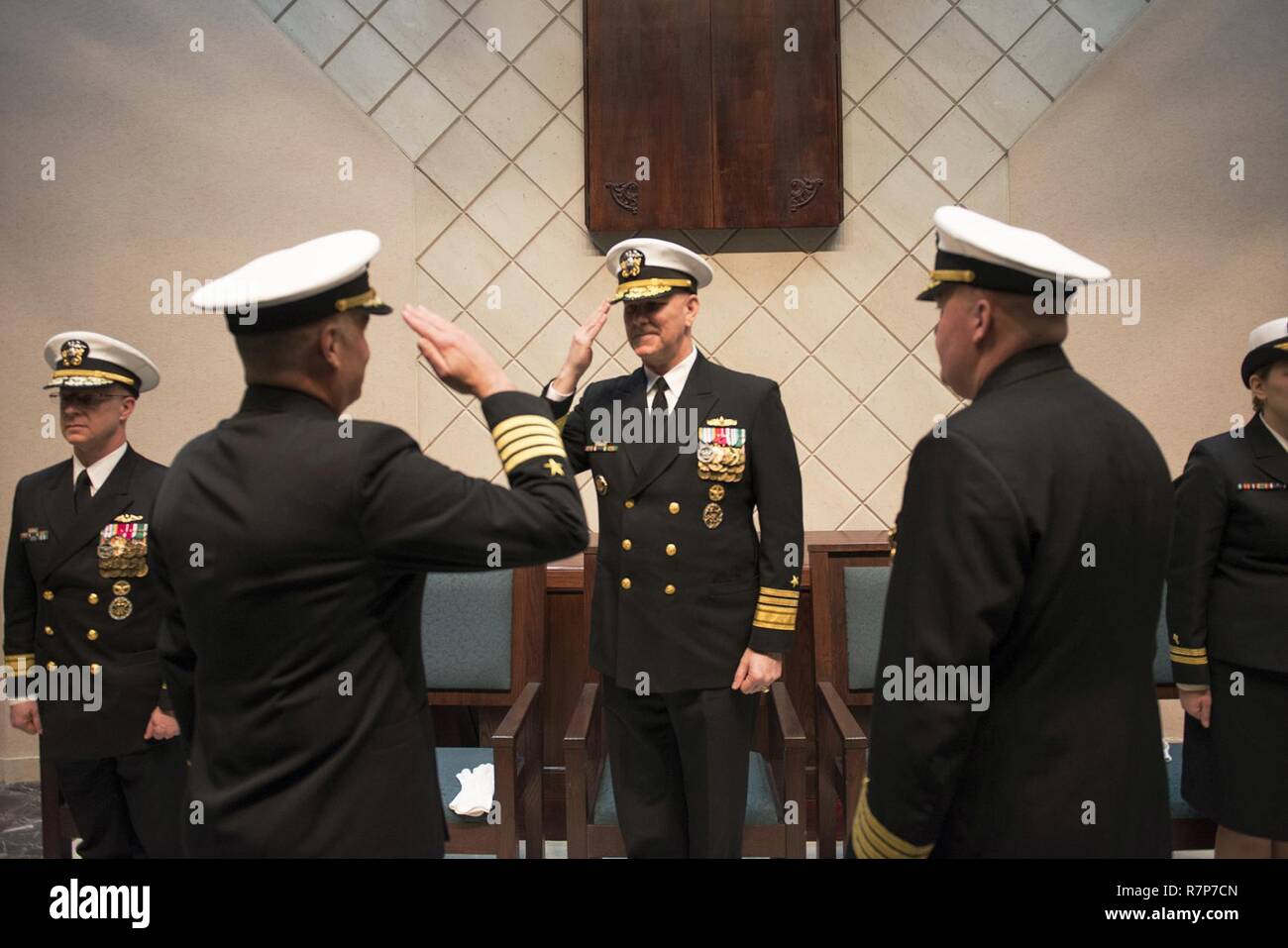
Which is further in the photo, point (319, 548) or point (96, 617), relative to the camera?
point (96, 617)

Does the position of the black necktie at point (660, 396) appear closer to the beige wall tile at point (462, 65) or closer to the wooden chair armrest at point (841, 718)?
the wooden chair armrest at point (841, 718)

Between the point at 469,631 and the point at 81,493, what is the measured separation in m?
1.00

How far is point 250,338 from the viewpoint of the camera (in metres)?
1.12

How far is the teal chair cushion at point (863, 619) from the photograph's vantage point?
2.51 meters

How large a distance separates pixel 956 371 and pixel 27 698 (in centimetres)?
215

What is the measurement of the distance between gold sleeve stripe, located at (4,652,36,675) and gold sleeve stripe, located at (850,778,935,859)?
6.51 ft

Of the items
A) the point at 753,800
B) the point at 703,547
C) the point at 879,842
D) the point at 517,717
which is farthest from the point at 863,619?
the point at 879,842

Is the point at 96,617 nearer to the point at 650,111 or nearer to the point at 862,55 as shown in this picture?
the point at 650,111

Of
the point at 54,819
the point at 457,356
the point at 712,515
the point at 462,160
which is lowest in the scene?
the point at 54,819

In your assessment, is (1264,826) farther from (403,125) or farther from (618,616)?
(403,125)

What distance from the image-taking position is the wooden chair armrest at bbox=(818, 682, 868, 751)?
6.66 ft

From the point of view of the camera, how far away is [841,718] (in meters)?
2.17

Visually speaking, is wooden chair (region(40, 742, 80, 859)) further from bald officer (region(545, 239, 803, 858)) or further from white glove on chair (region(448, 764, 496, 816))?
bald officer (region(545, 239, 803, 858))
